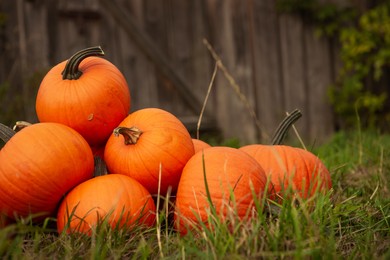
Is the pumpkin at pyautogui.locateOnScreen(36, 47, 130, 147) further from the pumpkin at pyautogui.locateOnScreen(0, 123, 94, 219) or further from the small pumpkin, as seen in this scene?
the small pumpkin

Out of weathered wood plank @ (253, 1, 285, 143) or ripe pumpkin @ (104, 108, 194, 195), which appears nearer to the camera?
ripe pumpkin @ (104, 108, 194, 195)

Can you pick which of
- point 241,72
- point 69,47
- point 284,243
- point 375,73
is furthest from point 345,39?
point 284,243

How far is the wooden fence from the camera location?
5.21 m

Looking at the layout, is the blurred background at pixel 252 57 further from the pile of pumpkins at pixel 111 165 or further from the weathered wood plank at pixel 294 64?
the pile of pumpkins at pixel 111 165

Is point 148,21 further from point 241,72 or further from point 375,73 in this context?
point 375,73

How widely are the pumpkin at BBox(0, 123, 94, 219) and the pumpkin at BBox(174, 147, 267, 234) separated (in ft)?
1.30

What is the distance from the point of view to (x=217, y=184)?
181cm

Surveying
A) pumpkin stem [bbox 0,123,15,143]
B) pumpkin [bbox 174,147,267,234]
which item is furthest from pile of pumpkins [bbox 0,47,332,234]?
pumpkin stem [bbox 0,123,15,143]

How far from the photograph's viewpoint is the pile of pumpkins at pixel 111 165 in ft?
5.90

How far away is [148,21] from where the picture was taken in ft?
17.5

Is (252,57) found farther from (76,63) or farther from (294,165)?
(76,63)

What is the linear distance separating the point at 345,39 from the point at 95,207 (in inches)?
158

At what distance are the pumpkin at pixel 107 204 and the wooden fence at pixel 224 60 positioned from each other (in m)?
3.29

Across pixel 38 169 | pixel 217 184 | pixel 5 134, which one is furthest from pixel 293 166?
pixel 5 134
